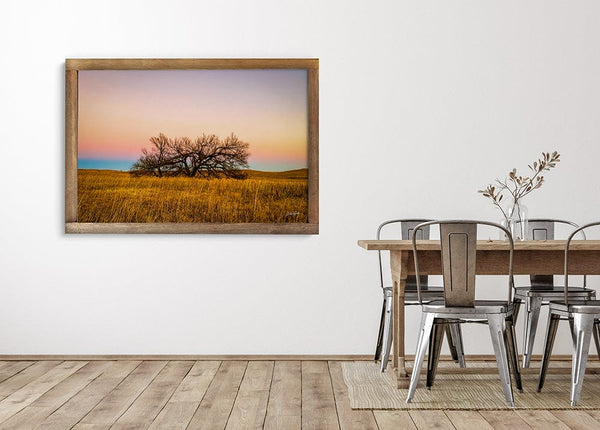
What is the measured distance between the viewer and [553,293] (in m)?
4.17

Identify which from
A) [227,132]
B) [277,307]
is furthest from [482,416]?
[227,132]

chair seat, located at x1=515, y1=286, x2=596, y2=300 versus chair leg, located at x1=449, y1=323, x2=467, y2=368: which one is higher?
chair seat, located at x1=515, y1=286, x2=596, y2=300

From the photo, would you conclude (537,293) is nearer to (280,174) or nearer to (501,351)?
(501,351)

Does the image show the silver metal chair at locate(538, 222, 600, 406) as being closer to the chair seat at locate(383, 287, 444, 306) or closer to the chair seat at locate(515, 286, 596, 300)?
the chair seat at locate(515, 286, 596, 300)

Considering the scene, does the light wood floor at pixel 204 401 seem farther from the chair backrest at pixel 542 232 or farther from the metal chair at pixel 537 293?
the chair backrest at pixel 542 232

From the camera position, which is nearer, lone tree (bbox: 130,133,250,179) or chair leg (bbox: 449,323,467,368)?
chair leg (bbox: 449,323,467,368)

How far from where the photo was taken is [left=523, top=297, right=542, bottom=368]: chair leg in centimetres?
421

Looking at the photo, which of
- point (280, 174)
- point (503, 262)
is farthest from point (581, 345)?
point (280, 174)

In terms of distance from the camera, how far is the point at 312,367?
4.43m

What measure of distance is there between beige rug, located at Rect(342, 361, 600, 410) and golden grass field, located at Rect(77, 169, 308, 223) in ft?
3.69

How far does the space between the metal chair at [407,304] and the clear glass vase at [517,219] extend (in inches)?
19.7

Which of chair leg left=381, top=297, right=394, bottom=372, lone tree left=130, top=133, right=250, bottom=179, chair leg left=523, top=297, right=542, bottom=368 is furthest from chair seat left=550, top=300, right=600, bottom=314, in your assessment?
lone tree left=130, top=133, right=250, bottom=179

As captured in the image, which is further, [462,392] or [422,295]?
[422,295]

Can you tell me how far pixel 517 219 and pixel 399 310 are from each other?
2.69 feet
